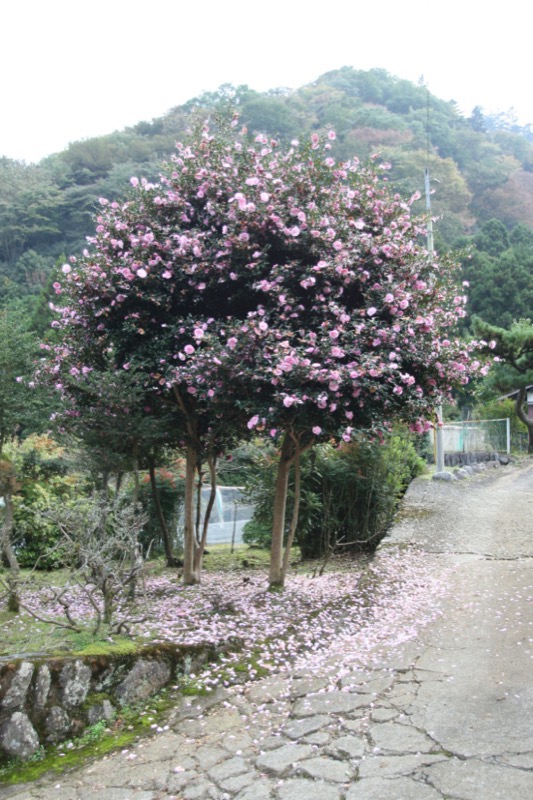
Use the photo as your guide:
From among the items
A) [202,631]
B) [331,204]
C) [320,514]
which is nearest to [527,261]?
[320,514]

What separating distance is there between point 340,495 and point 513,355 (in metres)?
13.5

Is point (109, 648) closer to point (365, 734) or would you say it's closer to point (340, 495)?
point (365, 734)

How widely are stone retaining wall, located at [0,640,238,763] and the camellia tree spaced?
2.02m

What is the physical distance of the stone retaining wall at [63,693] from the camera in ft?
10.8

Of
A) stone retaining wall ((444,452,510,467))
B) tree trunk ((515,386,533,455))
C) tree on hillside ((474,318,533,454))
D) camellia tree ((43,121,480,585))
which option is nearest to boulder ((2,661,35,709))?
camellia tree ((43,121,480,585))

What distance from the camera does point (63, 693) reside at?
3453 millimetres

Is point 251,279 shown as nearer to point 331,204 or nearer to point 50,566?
point 331,204

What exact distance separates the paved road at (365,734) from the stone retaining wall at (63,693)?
287 mm

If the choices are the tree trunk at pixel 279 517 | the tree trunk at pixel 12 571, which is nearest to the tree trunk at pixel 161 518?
the tree trunk at pixel 279 517

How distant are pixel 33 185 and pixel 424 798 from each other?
1915 inches

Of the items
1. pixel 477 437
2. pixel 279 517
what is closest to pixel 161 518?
pixel 279 517

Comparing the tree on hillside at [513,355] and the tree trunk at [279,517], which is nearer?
the tree trunk at [279,517]

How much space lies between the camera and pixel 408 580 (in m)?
6.48

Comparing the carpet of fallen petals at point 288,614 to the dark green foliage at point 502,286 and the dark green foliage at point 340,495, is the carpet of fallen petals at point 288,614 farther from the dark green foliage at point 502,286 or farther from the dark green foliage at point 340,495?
the dark green foliage at point 502,286
